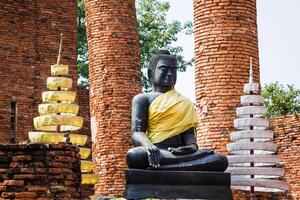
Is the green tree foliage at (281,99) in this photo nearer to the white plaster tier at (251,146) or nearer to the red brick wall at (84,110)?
the red brick wall at (84,110)

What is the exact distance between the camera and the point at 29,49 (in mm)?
15195

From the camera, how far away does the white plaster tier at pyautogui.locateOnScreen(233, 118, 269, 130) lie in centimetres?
1045

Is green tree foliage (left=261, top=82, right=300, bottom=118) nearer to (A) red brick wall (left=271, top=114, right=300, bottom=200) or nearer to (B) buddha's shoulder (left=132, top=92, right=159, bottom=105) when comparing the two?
(A) red brick wall (left=271, top=114, right=300, bottom=200)

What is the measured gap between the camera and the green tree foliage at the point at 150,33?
23078mm

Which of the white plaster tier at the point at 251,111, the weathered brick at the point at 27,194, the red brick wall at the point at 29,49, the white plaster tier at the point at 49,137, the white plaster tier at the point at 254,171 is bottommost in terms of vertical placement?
the weathered brick at the point at 27,194

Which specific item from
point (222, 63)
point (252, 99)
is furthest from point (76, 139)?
point (252, 99)

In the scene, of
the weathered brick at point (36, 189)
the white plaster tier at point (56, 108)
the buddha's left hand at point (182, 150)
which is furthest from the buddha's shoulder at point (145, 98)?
the white plaster tier at point (56, 108)

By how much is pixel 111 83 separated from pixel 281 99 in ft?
40.0

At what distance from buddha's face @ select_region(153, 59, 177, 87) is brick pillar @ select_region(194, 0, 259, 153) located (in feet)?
12.7

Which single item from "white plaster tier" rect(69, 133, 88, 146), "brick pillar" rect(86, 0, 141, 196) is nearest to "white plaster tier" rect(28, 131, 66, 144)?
"white plaster tier" rect(69, 133, 88, 146)

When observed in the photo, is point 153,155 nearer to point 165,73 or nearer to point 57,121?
point 165,73

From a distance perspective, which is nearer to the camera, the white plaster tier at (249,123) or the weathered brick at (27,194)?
the weathered brick at (27,194)

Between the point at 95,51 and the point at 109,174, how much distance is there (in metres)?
2.39

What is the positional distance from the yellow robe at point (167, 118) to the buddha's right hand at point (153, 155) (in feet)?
1.19
